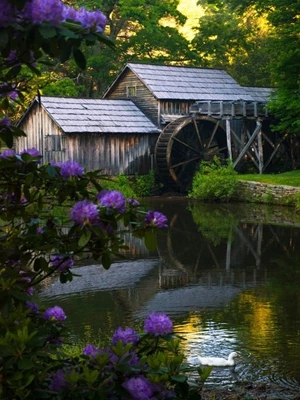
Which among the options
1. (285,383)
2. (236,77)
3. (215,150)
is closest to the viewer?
(285,383)

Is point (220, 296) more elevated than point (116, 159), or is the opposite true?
point (116, 159)

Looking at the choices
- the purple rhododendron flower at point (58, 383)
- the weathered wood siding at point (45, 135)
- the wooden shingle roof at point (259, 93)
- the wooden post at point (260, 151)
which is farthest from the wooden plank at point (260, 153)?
the purple rhododendron flower at point (58, 383)

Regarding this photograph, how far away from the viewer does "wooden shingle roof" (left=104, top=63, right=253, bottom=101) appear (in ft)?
105

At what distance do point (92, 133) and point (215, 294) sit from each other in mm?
18008

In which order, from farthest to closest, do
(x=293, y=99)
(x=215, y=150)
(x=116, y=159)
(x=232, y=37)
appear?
1. (x=232, y=37)
2. (x=215, y=150)
3. (x=116, y=159)
4. (x=293, y=99)

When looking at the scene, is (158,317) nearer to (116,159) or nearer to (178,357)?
(178,357)

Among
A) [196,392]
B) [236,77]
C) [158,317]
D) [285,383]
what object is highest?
[236,77]

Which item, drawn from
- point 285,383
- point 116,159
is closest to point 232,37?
point 116,159

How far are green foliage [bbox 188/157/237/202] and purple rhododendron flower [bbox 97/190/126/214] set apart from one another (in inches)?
925

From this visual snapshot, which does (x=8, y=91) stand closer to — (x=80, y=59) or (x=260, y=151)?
(x=80, y=59)

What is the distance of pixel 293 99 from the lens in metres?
27.0

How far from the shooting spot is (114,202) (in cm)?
334

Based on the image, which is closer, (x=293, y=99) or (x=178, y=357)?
(x=178, y=357)

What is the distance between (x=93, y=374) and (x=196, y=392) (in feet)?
2.12
